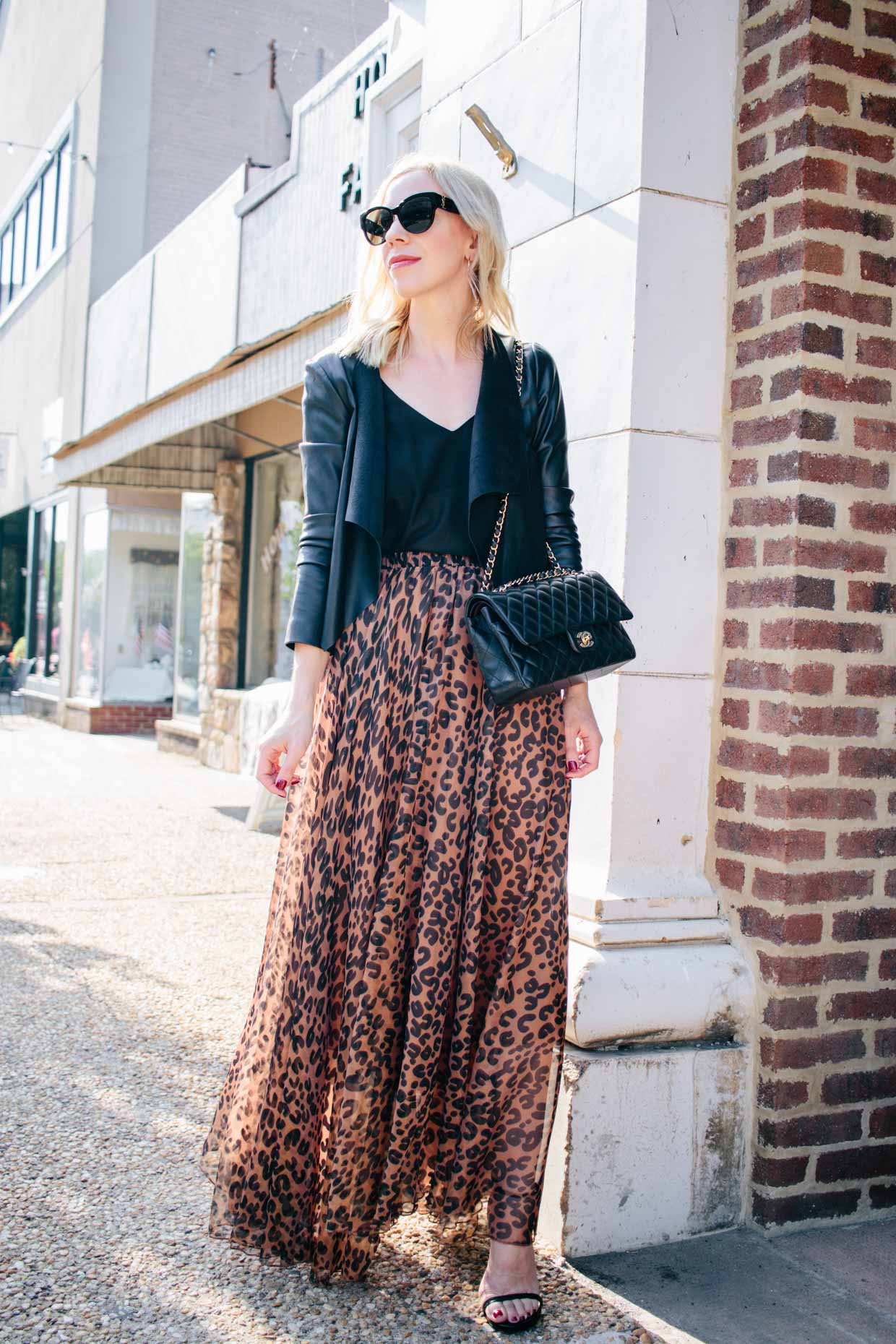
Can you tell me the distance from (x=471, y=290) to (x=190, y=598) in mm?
10872

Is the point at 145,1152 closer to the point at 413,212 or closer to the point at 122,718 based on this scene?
the point at 413,212

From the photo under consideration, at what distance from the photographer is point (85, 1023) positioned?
3.88 metres

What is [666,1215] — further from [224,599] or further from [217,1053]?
[224,599]

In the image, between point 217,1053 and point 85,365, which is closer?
point 217,1053

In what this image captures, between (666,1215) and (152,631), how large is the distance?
13177 mm

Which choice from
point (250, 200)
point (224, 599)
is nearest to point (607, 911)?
point (250, 200)

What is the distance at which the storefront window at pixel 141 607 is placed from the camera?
1486 centimetres

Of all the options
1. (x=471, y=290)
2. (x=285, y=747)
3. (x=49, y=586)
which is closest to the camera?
(x=285, y=747)

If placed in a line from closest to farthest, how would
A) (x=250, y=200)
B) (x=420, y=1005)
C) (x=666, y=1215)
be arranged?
1. (x=420, y=1005)
2. (x=666, y=1215)
3. (x=250, y=200)

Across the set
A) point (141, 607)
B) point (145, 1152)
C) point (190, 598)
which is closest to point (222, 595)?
point (190, 598)

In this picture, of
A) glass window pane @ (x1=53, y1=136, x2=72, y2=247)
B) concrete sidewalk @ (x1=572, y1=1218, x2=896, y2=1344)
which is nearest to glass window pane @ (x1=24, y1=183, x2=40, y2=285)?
glass window pane @ (x1=53, y1=136, x2=72, y2=247)

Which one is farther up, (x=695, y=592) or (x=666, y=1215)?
(x=695, y=592)

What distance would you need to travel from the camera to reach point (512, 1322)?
221cm

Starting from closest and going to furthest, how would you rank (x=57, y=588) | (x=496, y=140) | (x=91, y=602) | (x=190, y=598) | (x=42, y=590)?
1. (x=496, y=140)
2. (x=190, y=598)
3. (x=91, y=602)
4. (x=57, y=588)
5. (x=42, y=590)
